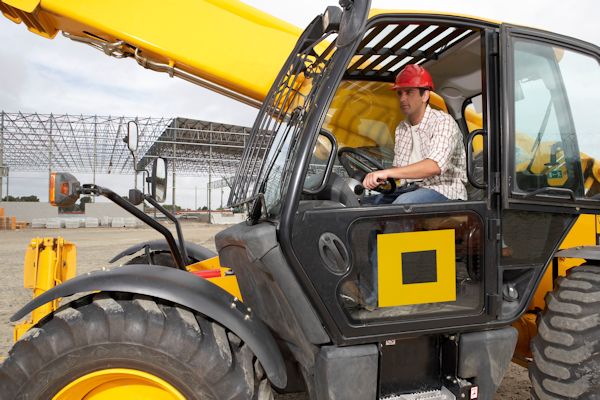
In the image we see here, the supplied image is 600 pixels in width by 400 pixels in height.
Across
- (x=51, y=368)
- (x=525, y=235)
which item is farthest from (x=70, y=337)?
(x=525, y=235)

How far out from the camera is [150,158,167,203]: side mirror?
130 inches

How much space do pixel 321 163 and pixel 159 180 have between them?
57.5 inches

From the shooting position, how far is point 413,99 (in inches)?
117

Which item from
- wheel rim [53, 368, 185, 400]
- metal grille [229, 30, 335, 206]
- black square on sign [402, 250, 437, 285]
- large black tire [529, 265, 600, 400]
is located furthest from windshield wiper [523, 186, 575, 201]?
wheel rim [53, 368, 185, 400]

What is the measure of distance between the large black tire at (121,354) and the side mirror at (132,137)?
1351 millimetres

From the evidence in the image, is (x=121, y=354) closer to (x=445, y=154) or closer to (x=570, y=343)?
(x=445, y=154)

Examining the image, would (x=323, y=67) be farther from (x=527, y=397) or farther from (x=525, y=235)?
(x=527, y=397)

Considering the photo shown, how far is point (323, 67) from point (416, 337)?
58.8 inches

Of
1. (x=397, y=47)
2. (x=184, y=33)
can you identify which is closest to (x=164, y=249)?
(x=184, y=33)

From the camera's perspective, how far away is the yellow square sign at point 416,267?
2.32 meters

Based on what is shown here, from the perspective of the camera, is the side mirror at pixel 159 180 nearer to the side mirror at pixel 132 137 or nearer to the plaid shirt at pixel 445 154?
the side mirror at pixel 132 137

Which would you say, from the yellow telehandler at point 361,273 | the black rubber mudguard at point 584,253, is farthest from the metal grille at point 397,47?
the black rubber mudguard at point 584,253

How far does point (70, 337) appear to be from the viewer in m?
2.05

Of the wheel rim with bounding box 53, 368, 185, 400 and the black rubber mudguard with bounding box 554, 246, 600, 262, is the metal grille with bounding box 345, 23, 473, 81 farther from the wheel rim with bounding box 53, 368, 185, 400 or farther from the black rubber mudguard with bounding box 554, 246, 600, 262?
the wheel rim with bounding box 53, 368, 185, 400
